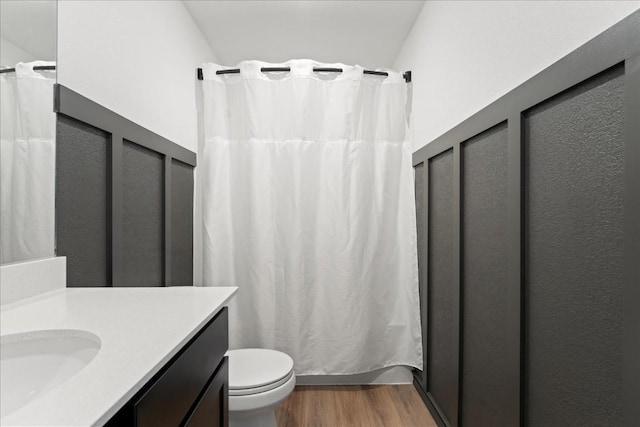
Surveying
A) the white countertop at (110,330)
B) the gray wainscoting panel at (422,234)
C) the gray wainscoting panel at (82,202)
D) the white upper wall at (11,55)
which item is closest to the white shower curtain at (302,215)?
the gray wainscoting panel at (422,234)

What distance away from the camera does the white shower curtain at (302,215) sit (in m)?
2.26

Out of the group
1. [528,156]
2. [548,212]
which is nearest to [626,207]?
[548,212]

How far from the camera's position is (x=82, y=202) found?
1236 mm

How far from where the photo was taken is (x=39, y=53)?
3.43 ft

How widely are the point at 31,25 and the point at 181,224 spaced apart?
4.08 ft

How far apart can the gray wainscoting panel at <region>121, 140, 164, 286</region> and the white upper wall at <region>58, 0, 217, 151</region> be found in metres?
0.17

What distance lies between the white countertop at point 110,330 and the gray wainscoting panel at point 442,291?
1.18 m

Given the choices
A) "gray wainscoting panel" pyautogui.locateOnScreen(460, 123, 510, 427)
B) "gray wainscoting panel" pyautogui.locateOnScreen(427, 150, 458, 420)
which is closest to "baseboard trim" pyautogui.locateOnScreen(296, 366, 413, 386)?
"gray wainscoting panel" pyautogui.locateOnScreen(427, 150, 458, 420)

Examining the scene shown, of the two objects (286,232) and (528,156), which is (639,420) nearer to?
(528,156)

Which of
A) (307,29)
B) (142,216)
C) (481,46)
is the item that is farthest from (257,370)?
(307,29)

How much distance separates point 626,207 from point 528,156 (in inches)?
16.3

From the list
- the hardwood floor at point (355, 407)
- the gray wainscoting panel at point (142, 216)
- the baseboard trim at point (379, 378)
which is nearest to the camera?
the gray wainscoting panel at point (142, 216)

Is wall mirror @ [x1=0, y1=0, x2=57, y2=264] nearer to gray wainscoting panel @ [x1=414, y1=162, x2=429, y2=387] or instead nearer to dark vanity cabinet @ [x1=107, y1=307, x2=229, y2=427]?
dark vanity cabinet @ [x1=107, y1=307, x2=229, y2=427]

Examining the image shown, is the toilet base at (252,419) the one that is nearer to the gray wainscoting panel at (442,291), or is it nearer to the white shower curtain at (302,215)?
the white shower curtain at (302,215)
